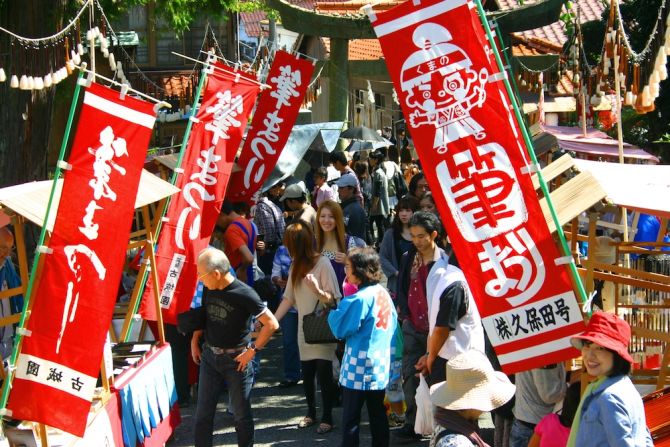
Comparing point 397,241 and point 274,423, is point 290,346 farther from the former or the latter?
point 397,241

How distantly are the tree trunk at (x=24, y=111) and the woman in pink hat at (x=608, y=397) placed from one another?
9.60m

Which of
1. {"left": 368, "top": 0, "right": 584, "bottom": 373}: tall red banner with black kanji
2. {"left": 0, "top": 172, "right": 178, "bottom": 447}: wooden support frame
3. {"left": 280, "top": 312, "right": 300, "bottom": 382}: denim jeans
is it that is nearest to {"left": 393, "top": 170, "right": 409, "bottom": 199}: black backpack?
{"left": 280, "top": 312, "right": 300, "bottom": 382}: denim jeans

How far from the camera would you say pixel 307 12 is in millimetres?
17609

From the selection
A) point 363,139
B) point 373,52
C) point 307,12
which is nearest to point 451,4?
point 307,12

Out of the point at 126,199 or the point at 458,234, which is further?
the point at 126,199

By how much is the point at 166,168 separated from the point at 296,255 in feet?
17.5

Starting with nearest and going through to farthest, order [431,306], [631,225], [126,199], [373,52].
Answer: [126,199], [431,306], [631,225], [373,52]

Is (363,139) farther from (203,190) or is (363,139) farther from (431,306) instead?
(431,306)

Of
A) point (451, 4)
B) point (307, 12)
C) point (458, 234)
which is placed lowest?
point (458, 234)

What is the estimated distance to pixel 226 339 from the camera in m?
7.09

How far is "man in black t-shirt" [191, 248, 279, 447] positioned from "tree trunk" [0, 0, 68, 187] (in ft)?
20.8

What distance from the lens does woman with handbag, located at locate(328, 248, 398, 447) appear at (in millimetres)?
7090

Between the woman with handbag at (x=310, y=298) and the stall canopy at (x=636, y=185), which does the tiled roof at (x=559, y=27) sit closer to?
the woman with handbag at (x=310, y=298)

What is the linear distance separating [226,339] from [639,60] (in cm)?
668
